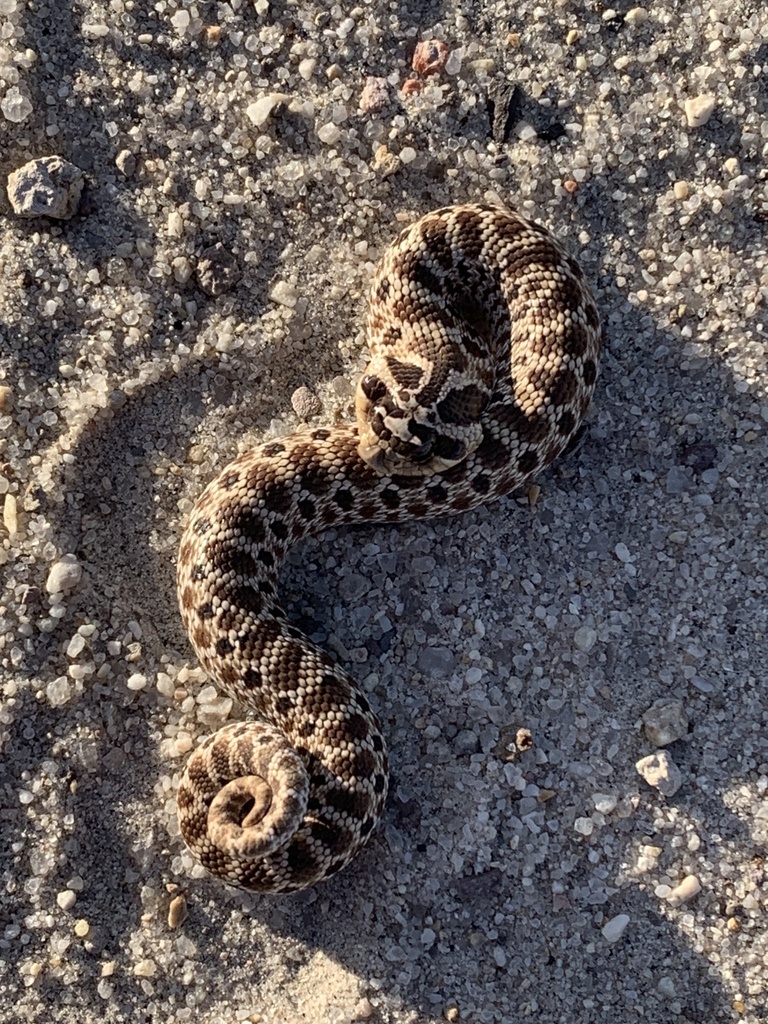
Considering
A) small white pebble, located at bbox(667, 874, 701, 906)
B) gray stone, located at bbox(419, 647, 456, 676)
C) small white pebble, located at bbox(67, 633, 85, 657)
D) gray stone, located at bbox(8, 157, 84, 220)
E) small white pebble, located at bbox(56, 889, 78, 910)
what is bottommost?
small white pebble, located at bbox(56, 889, 78, 910)

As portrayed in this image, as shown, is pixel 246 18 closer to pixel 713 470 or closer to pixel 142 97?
pixel 142 97

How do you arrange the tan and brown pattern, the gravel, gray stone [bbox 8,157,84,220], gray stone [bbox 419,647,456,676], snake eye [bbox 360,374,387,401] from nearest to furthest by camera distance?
the tan and brown pattern < snake eye [bbox 360,374,387,401] < the gravel < gray stone [bbox 8,157,84,220] < gray stone [bbox 419,647,456,676]

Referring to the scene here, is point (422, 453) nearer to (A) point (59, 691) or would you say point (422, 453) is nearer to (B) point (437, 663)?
(B) point (437, 663)

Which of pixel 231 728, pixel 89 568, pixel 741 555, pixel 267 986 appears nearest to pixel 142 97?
pixel 89 568

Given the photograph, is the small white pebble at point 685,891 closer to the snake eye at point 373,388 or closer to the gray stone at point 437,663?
the gray stone at point 437,663

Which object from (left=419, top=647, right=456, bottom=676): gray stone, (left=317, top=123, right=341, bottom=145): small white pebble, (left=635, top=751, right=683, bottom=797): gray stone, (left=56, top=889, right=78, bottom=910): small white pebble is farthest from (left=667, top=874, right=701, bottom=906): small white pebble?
(left=317, top=123, right=341, bottom=145): small white pebble

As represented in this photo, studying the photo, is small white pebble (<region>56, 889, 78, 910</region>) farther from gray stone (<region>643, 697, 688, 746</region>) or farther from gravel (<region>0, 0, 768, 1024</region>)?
gray stone (<region>643, 697, 688, 746</region>)

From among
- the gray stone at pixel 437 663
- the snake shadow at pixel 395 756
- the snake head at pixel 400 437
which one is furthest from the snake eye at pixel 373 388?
the gray stone at pixel 437 663

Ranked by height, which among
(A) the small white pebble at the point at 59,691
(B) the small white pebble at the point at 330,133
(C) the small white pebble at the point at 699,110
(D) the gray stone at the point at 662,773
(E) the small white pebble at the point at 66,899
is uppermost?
(C) the small white pebble at the point at 699,110
